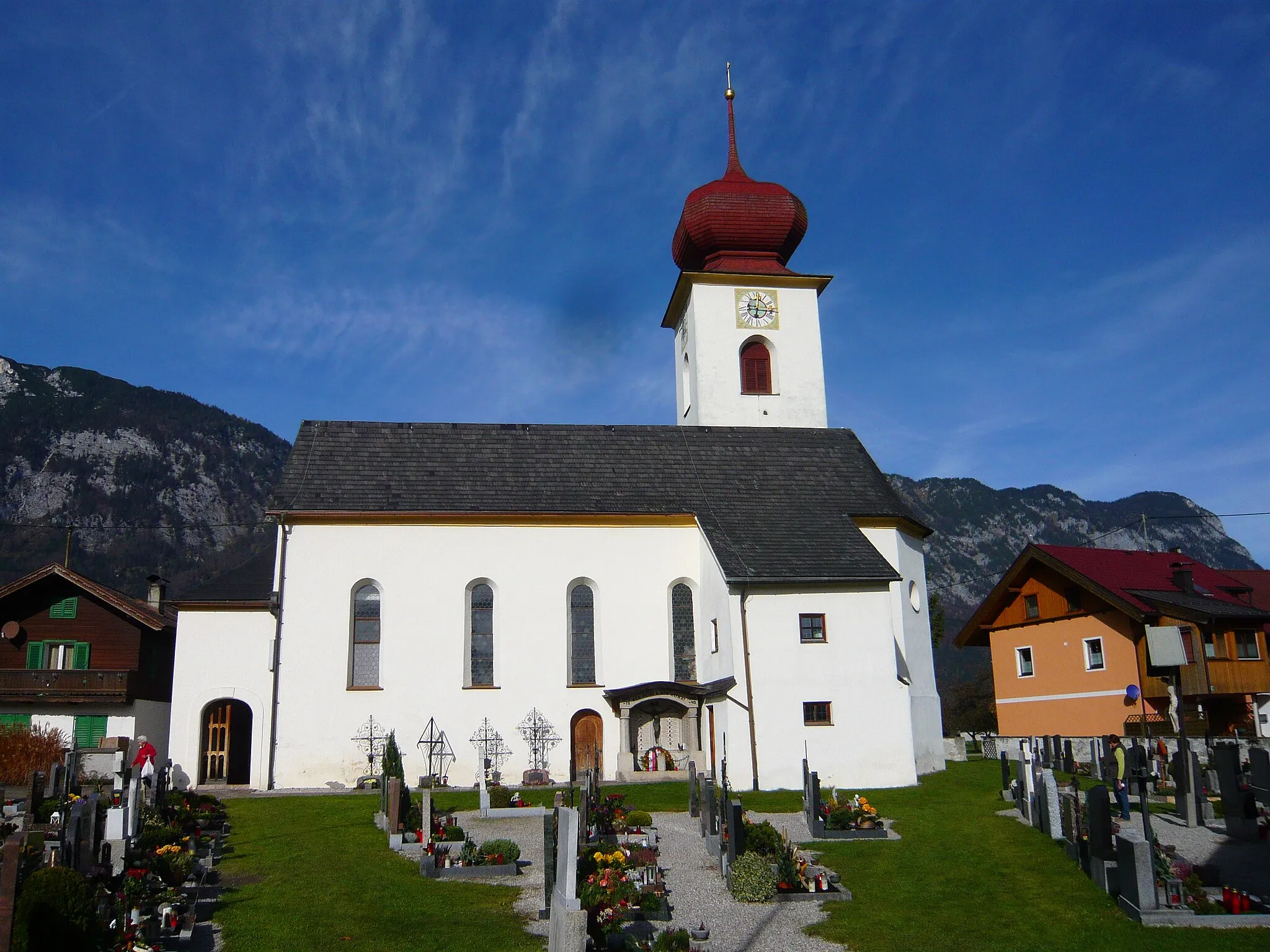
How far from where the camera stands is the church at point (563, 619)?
1020 inches

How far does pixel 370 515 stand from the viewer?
28438 millimetres

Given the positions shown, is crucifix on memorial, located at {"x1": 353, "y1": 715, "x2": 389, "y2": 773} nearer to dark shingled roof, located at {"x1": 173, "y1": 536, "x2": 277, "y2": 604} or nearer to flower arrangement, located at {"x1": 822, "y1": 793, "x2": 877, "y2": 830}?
dark shingled roof, located at {"x1": 173, "y1": 536, "x2": 277, "y2": 604}

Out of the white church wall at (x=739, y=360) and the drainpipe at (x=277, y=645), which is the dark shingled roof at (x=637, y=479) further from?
the white church wall at (x=739, y=360)

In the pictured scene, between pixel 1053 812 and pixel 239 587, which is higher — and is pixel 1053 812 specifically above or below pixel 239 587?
below

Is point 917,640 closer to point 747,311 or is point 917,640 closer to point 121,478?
point 747,311

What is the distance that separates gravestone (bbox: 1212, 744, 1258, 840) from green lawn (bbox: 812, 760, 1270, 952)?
2.73 metres

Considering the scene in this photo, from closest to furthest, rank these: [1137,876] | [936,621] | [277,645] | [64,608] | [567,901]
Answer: [567,901], [1137,876], [277,645], [64,608], [936,621]

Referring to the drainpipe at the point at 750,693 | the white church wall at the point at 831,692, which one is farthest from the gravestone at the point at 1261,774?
the drainpipe at the point at 750,693

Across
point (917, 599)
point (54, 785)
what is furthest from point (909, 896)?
point (917, 599)

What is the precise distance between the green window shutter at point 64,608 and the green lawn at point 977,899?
2627 cm

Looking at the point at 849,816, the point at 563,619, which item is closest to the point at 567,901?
the point at 849,816

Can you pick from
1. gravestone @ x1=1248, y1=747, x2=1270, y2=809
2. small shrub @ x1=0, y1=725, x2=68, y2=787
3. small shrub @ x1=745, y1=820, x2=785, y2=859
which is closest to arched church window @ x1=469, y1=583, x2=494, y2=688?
small shrub @ x1=0, y1=725, x2=68, y2=787

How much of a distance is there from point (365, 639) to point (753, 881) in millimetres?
16791

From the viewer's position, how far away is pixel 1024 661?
35562 mm
